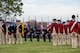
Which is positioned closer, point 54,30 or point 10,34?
point 54,30

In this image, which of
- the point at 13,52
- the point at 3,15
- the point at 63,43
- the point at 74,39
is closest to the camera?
the point at 13,52

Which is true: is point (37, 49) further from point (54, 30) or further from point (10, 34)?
point (10, 34)

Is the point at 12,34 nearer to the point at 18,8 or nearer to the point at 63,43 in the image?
the point at 63,43

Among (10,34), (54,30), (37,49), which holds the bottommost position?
(37,49)

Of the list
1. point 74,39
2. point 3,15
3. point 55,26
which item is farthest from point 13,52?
point 3,15

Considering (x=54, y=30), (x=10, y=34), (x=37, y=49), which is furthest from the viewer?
(x=10, y=34)

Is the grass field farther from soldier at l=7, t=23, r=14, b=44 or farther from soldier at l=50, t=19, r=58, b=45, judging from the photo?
soldier at l=7, t=23, r=14, b=44

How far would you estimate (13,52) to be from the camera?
20531 millimetres

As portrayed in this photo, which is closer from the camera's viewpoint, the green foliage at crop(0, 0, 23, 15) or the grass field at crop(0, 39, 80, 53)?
the grass field at crop(0, 39, 80, 53)

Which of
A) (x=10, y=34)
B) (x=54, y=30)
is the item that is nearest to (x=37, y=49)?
(x=54, y=30)

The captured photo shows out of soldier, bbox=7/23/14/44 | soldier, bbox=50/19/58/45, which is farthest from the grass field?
soldier, bbox=7/23/14/44

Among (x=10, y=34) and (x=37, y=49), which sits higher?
(x=10, y=34)

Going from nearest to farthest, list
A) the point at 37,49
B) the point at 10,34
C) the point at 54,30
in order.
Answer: the point at 37,49, the point at 54,30, the point at 10,34

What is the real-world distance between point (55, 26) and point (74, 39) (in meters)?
4.69
